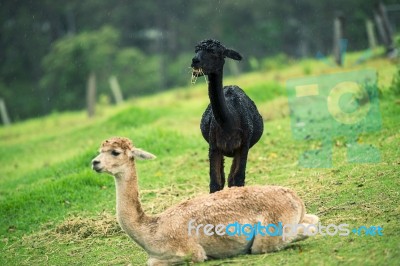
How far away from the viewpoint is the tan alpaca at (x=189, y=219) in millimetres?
6637

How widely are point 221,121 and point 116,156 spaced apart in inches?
84.8

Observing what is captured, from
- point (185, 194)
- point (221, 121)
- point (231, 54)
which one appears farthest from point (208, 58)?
point (185, 194)

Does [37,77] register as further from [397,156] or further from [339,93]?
[397,156]

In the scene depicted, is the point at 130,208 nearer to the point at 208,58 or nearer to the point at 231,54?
the point at 208,58

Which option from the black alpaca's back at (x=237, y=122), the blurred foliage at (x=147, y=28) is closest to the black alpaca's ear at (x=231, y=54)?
the black alpaca's back at (x=237, y=122)

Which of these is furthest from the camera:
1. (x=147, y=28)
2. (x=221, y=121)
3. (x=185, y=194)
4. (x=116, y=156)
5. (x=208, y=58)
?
(x=147, y=28)

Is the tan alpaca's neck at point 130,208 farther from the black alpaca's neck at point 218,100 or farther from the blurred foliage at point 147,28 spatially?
the blurred foliage at point 147,28

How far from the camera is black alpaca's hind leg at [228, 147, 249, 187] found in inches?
340

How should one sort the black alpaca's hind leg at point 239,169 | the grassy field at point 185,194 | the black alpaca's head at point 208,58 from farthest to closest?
1. the black alpaca's hind leg at point 239,169
2. the black alpaca's head at point 208,58
3. the grassy field at point 185,194

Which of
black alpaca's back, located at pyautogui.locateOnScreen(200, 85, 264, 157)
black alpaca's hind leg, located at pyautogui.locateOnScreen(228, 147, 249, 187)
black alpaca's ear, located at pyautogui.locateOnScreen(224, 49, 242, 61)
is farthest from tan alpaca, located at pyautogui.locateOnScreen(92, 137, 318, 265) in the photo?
black alpaca's ear, located at pyautogui.locateOnScreen(224, 49, 242, 61)

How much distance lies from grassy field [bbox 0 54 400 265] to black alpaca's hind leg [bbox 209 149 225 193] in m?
1.17

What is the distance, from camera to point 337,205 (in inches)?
328

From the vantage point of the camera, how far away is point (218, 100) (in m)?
8.47

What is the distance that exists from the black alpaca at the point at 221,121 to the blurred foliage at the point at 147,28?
36.2 m
